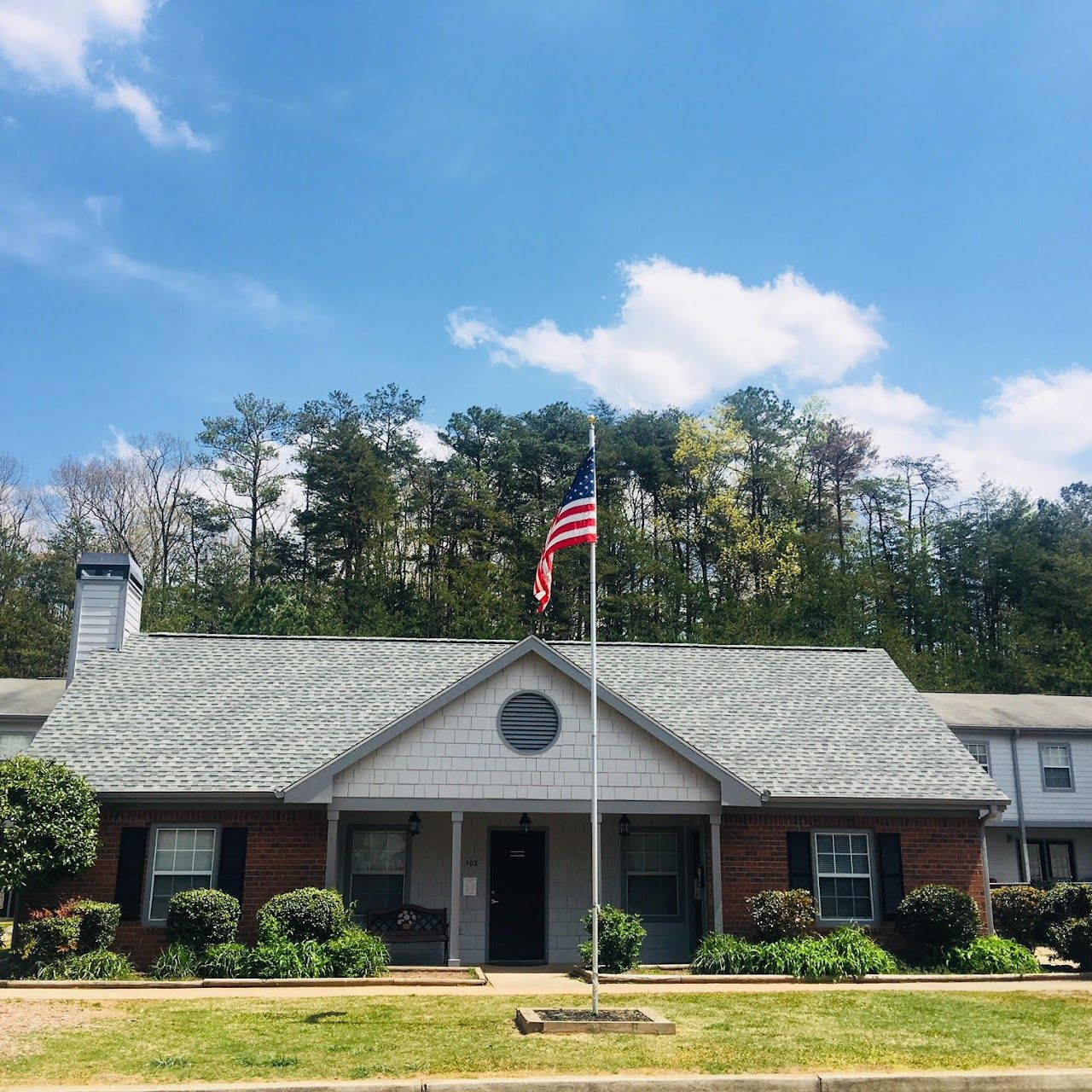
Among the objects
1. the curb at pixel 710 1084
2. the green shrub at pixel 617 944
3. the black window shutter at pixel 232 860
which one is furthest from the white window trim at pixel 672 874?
the curb at pixel 710 1084

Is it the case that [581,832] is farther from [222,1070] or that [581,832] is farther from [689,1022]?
[222,1070]

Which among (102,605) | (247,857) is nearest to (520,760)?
(247,857)

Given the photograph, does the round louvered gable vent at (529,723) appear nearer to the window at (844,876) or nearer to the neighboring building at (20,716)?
the window at (844,876)

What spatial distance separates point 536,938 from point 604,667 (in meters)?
5.56

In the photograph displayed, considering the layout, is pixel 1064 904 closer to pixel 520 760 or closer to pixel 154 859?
pixel 520 760

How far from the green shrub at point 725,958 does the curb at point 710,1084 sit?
6889 mm

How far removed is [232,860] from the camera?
16.6 m

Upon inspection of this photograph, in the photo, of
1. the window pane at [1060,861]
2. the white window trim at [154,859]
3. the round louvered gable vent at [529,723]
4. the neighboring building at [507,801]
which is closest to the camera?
the white window trim at [154,859]

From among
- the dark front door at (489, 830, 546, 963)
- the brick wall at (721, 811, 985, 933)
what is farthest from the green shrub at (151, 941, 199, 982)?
the brick wall at (721, 811, 985, 933)

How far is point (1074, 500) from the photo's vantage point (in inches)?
2254

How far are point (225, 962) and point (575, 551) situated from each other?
30928mm

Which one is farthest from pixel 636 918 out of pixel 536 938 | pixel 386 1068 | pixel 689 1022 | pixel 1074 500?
pixel 1074 500

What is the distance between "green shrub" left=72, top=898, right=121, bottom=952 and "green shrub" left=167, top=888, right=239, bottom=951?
0.86m

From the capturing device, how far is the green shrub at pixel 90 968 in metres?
14.9
